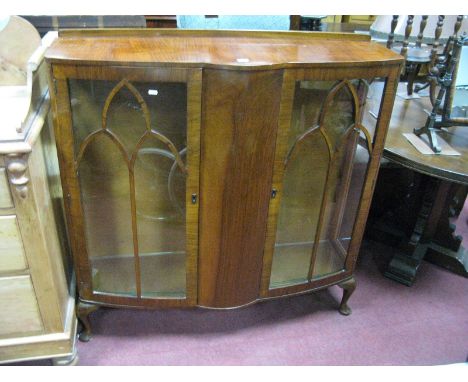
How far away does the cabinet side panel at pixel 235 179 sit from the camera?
875mm

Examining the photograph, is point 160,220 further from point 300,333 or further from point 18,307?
point 300,333

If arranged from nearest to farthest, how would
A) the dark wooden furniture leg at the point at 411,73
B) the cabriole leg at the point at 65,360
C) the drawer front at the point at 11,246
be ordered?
the drawer front at the point at 11,246
the cabriole leg at the point at 65,360
the dark wooden furniture leg at the point at 411,73

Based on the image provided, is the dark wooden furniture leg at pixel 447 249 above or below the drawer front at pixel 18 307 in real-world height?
below

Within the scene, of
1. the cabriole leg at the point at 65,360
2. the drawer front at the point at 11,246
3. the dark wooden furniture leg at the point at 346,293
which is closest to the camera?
the drawer front at the point at 11,246

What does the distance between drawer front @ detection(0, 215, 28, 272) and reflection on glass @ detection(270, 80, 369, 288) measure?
62cm

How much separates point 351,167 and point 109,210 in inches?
24.4

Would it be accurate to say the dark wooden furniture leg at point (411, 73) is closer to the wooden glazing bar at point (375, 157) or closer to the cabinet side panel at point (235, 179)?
the wooden glazing bar at point (375, 157)

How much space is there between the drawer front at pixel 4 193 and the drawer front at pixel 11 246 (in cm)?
3

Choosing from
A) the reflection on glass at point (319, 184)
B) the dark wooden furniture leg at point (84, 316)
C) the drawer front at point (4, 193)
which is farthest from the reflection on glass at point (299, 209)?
the drawer front at point (4, 193)

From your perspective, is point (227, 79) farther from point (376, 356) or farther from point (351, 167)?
point (376, 356)

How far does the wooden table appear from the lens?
1.33 meters

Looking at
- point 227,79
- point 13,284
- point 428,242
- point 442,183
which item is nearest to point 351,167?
point 227,79

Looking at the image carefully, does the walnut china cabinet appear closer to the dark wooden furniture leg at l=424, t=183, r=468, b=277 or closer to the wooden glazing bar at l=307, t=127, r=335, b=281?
the wooden glazing bar at l=307, t=127, r=335, b=281
